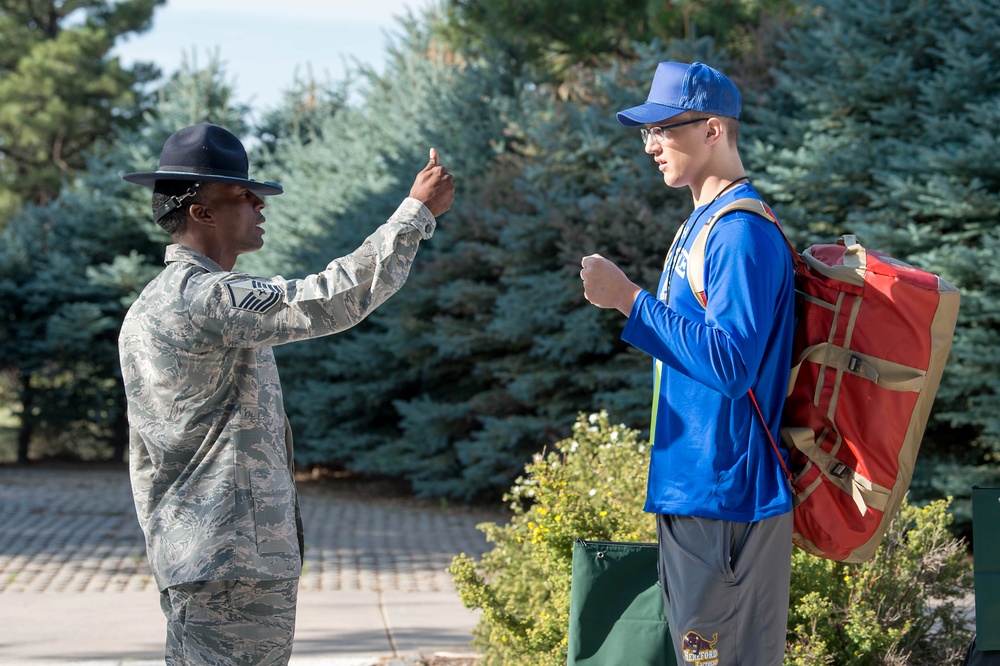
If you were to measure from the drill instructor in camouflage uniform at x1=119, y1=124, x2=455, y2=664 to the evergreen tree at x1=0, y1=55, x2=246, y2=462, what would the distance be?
1147 cm

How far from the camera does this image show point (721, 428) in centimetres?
239

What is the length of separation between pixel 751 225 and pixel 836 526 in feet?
2.43

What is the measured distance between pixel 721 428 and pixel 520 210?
25.6 ft

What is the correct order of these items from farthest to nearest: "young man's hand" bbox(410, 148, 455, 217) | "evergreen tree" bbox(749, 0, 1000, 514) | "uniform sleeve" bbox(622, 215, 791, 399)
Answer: "evergreen tree" bbox(749, 0, 1000, 514), "young man's hand" bbox(410, 148, 455, 217), "uniform sleeve" bbox(622, 215, 791, 399)

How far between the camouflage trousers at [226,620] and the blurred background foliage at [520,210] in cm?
601

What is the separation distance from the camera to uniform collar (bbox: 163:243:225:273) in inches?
102

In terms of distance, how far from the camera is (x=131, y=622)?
569cm

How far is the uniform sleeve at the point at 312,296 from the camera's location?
237 cm

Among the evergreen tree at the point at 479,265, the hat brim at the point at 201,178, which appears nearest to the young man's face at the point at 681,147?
the hat brim at the point at 201,178

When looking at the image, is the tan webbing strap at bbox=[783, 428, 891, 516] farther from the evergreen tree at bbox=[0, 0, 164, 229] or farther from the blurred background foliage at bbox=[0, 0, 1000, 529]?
the evergreen tree at bbox=[0, 0, 164, 229]

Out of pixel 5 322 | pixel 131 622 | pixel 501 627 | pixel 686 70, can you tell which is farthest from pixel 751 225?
pixel 5 322

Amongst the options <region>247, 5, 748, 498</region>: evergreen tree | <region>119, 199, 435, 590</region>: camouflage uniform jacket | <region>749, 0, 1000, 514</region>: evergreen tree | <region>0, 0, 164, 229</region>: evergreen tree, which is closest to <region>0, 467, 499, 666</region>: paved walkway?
<region>247, 5, 748, 498</region>: evergreen tree

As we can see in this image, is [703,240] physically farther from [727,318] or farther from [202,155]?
[202,155]

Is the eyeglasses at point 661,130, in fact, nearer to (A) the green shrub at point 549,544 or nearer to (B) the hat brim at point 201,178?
(B) the hat brim at point 201,178
